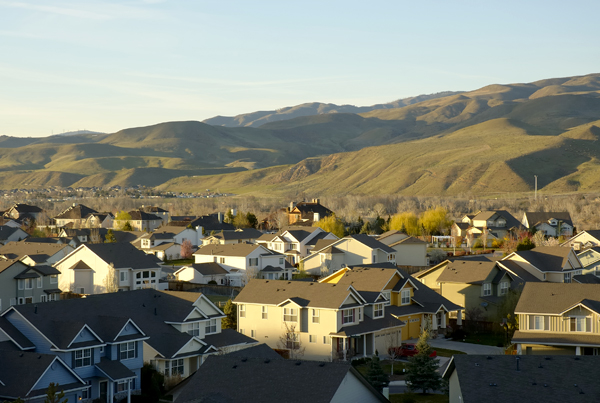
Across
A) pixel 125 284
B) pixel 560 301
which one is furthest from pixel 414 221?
pixel 560 301

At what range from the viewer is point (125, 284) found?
205ft

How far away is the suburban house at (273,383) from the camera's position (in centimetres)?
2089

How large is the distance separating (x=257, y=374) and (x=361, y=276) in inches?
990

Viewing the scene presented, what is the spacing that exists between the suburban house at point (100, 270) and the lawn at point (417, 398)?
3612 cm

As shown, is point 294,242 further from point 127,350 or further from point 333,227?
point 127,350

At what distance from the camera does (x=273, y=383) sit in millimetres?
21594

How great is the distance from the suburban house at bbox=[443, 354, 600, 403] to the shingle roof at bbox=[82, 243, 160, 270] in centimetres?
4359

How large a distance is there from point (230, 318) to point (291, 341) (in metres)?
6.09

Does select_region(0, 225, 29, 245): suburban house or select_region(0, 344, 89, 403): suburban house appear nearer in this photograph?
select_region(0, 344, 89, 403): suburban house

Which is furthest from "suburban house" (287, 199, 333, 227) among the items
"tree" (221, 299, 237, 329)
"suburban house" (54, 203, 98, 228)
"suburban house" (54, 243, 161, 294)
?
"tree" (221, 299, 237, 329)

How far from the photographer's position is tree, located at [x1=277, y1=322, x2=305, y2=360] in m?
40.0

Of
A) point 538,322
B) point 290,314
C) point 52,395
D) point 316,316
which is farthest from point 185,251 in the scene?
point 52,395

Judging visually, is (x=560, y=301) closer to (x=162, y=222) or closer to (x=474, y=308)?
(x=474, y=308)

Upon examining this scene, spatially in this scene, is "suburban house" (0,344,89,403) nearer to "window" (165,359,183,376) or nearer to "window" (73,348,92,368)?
"window" (73,348,92,368)
